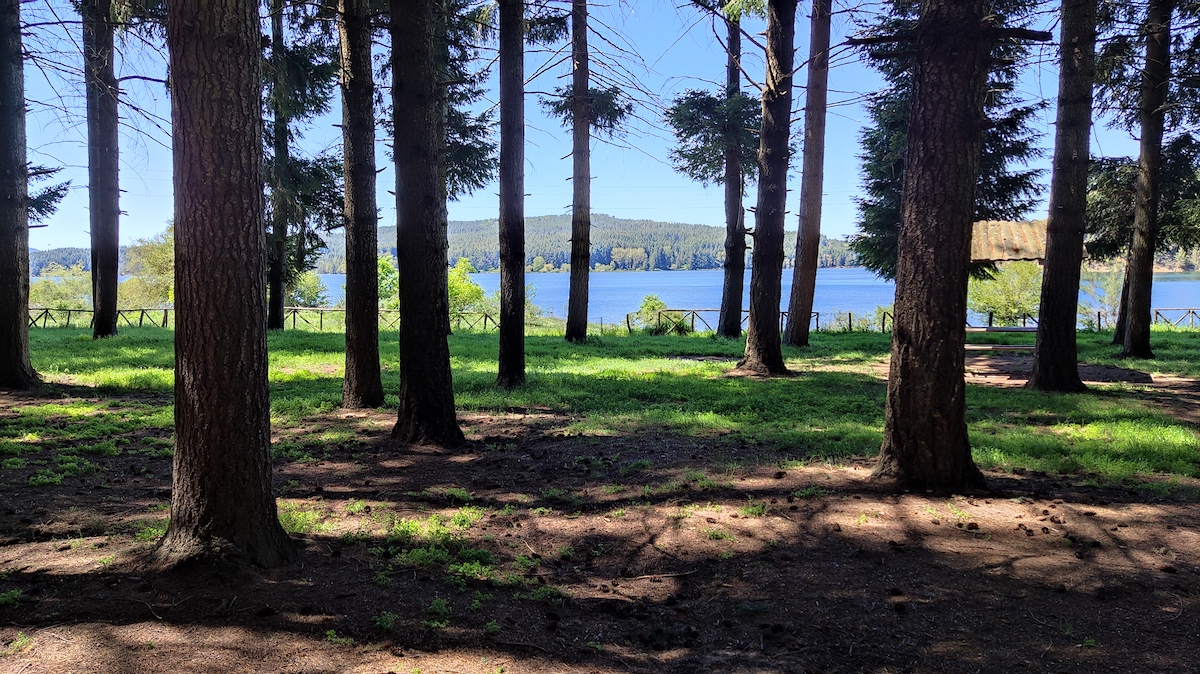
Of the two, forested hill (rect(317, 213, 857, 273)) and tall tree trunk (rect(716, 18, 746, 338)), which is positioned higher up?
forested hill (rect(317, 213, 857, 273))

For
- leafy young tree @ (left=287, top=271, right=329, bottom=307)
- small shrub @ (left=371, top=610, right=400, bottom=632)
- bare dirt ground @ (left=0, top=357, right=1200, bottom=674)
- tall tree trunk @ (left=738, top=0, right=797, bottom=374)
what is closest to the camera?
bare dirt ground @ (left=0, top=357, right=1200, bottom=674)

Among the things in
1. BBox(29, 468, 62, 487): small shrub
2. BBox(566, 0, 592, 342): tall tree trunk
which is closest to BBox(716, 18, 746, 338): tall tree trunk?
BBox(566, 0, 592, 342): tall tree trunk

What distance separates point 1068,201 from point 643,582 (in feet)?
28.7

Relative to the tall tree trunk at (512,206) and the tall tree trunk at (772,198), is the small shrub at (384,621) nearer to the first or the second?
the tall tree trunk at (512,206)

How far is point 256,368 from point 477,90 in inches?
660

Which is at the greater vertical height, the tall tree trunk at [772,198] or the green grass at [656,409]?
the tall tree trunk at [772,198]

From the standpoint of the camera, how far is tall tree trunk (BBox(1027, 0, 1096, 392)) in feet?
29.8

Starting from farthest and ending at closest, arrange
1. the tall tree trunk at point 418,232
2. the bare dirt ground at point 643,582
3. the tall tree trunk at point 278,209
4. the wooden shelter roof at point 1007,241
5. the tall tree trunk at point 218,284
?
the wooden shelter roof at point 1007,241, the tall tree trunk at point 278,209, the tall tree trunk at point 418,232, the tall tree trunk at point 218,284, the bare dirt ground at point 643,582

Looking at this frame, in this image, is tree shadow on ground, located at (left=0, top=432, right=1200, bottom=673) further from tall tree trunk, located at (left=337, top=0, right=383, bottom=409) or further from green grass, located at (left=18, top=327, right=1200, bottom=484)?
tall tree trunk, located at (left=337, top=0, right=383, bottom=409)

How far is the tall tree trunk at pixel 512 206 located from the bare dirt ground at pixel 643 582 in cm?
451

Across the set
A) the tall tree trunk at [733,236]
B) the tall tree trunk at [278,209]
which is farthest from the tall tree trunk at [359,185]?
the tall tree trunk at [733,236]

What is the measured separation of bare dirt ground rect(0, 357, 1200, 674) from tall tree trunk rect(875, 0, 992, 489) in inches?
14.5

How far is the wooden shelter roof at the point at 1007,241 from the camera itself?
1944 centimetres

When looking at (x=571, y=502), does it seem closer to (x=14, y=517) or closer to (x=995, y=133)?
(x=14, y=517)
